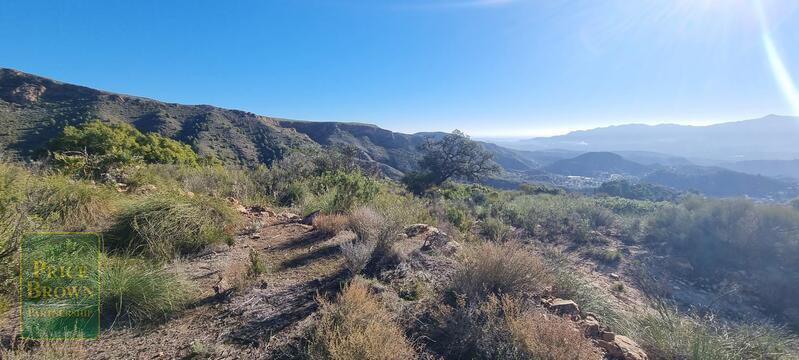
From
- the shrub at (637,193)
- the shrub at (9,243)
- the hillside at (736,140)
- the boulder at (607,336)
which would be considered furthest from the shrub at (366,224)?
the hillside at (736,140)

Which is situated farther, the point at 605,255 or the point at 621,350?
the point at 605,255

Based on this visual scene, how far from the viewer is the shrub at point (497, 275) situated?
3.08m

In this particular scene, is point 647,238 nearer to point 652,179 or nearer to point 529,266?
point 529,266

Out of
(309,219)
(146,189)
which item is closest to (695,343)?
(309,219)

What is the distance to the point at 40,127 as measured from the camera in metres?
25.1

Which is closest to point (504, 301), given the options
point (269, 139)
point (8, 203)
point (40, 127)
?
point (8, 203)

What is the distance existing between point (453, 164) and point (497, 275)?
2050 cm

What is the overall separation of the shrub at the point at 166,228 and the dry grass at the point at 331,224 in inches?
53.7

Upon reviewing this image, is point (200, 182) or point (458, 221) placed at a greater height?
point (200, 182)

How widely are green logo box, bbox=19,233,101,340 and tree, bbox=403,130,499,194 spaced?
66.0 ft

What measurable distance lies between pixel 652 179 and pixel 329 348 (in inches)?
2843

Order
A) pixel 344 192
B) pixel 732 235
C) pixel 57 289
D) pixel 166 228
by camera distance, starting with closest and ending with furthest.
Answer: pixel 57 289
pixel 166 228
pixel 344 192
pixel 732 235

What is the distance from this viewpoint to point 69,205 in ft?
12.9

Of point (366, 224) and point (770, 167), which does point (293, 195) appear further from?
point (770, 167)
